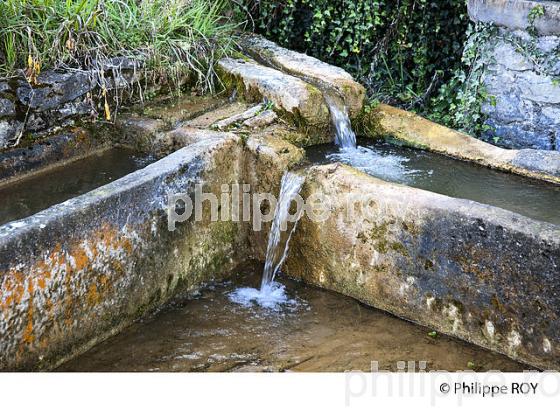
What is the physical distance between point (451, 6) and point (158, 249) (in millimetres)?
2967

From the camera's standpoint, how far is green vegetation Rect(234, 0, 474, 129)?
5.04m

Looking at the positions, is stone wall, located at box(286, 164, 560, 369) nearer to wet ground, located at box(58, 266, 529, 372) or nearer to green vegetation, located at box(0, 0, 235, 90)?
wet ground, located at box(58, 266, 529, 372)

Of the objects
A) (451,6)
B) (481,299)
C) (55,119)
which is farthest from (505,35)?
(55,119)

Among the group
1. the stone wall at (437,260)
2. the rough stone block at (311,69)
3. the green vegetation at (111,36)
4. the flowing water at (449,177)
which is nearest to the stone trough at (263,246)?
the stone wall at (437,260)

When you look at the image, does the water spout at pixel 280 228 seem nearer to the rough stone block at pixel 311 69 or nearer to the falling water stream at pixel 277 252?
the falling water stream at pixel 277 252

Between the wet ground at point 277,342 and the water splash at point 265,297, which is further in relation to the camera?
the water splash at point 265,297

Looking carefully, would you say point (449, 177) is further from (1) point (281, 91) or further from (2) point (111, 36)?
(2) point (111, 36)

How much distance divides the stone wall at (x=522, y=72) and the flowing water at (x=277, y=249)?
1.68 meters

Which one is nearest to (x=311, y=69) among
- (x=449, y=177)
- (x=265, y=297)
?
(x=449, y=177)

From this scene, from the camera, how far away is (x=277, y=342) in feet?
10.3

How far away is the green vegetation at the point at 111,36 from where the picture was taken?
12.9 ft

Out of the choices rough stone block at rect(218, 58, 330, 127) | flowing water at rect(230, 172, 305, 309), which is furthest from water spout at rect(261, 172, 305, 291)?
rough stone block at rect(218, 58, 330, 127)

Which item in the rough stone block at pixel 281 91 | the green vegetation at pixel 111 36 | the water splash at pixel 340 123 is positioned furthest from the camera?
the water splash at pixel 340 123

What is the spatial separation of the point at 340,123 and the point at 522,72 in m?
1.19
